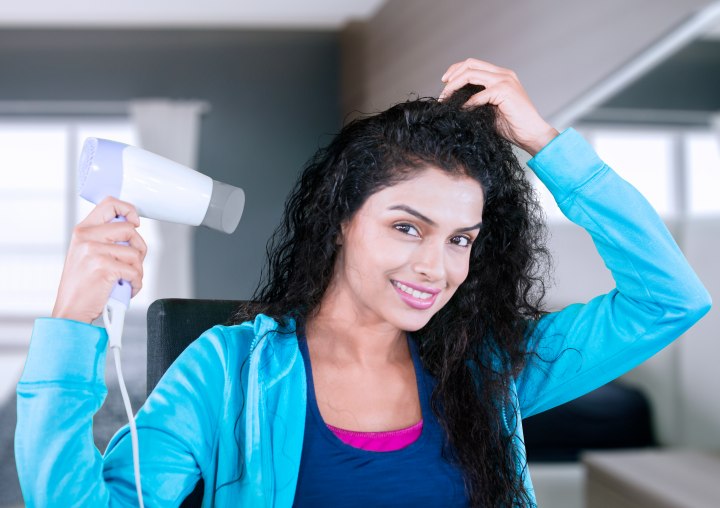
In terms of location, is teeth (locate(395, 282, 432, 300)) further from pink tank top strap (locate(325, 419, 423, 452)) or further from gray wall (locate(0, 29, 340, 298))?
gray wall (locate(0, 29, 340, 298))

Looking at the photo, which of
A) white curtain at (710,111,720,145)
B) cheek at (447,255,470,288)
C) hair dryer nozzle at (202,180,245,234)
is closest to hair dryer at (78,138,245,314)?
hair dryer nozzle at (202,180,245,234)

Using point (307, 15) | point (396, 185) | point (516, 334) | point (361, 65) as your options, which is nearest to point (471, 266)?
point (516, 334)

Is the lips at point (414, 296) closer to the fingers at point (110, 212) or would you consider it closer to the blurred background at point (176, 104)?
the fingers at point (110, 212)

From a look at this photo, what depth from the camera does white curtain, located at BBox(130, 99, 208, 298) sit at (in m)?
4.98

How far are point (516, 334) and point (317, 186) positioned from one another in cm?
41

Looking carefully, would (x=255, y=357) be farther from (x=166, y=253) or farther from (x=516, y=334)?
(x=166, y=253)

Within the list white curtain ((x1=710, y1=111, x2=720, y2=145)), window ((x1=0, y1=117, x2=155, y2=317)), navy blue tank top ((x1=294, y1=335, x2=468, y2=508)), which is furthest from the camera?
window ((x1=0, y1=117, x2=155, y2=317))

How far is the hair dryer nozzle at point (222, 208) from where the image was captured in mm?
990

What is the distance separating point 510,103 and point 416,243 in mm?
266

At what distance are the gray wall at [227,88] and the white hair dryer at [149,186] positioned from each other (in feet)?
14.0

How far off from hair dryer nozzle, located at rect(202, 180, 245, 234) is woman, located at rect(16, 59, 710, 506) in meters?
0.14

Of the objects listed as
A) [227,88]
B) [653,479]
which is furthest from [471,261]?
[227,88]

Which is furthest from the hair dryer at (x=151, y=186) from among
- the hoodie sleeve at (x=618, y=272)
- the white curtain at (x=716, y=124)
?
the white curtain at (x=716, y=124)

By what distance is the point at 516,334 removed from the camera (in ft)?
4.00
